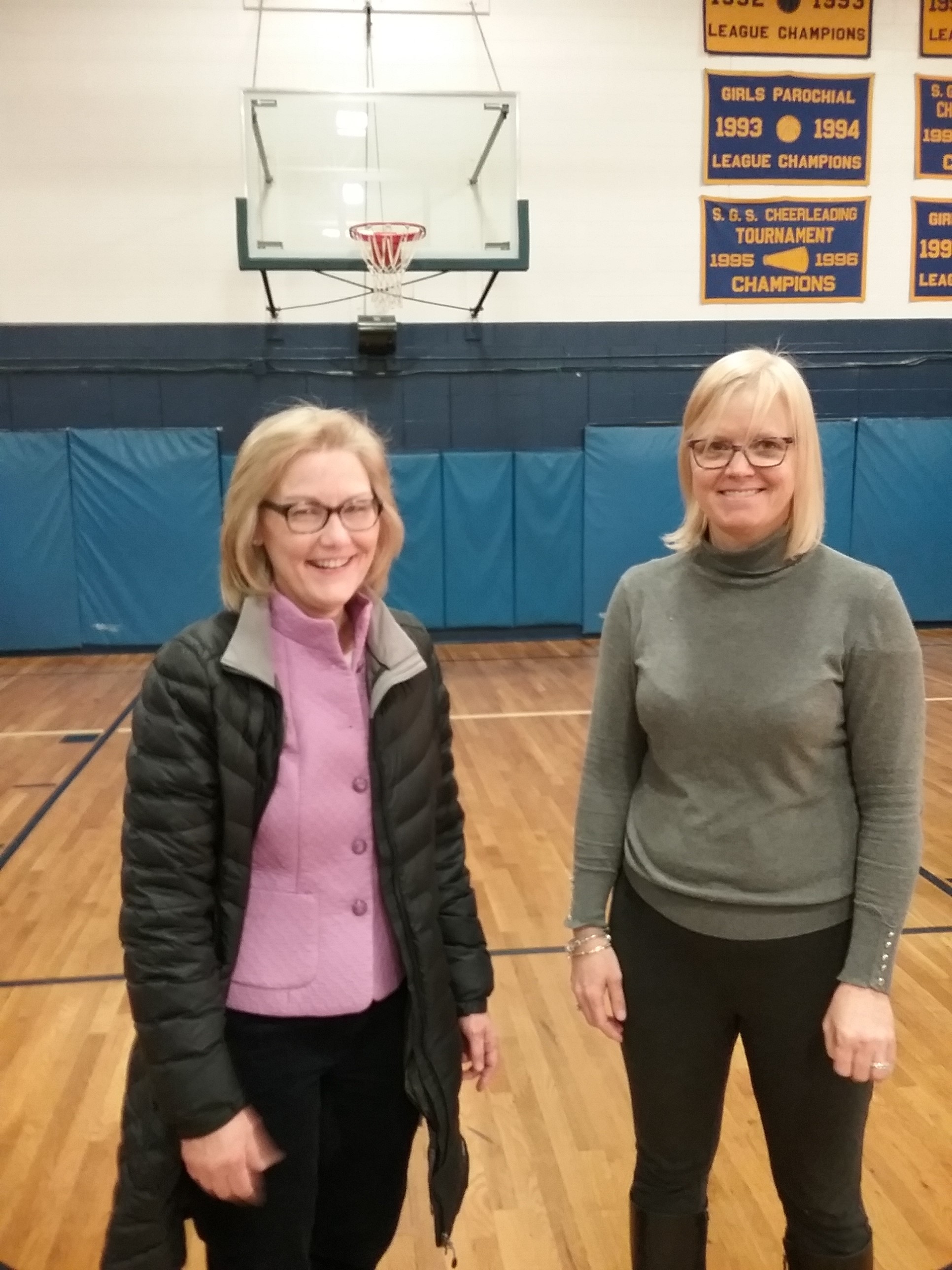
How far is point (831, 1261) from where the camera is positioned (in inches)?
54.9

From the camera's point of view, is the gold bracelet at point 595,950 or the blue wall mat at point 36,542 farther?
the blue wall mat at point 36,542

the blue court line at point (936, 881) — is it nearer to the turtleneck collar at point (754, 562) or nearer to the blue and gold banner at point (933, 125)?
the turtleneck collar at point (754, 562)

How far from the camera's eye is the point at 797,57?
8.31m

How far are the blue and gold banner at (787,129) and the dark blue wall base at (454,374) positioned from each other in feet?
3.92

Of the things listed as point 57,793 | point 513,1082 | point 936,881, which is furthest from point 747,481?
point 57,793

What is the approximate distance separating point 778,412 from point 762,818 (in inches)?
20.3

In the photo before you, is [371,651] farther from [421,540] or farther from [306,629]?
[421,540]

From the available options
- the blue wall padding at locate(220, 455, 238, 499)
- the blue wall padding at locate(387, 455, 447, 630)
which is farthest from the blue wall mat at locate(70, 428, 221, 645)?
the blue wall padding at locate(387, 455, 447, 630)

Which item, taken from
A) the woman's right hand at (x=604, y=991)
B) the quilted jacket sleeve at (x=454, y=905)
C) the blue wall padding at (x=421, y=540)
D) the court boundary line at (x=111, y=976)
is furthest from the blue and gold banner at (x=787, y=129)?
the woman's right hand at (x=604, y=991)

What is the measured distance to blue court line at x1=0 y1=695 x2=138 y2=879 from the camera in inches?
166

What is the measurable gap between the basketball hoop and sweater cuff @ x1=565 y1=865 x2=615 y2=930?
651 cm

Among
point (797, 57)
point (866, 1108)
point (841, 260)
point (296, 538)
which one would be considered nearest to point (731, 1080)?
point (866, 1108)

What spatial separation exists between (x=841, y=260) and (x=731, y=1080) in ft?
25.5

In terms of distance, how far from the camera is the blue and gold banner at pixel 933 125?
843 centimetres
